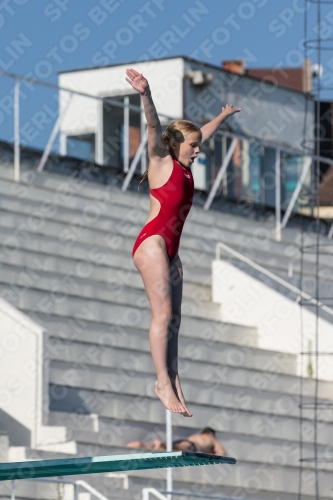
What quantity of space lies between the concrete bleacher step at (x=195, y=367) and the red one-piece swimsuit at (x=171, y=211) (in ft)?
16.6

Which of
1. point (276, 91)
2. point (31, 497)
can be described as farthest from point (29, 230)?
point (276, 91)

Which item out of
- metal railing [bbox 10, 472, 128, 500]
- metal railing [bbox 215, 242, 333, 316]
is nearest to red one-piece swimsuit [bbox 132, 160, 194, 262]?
metal railing [bbox 10, 472, 128, 500]

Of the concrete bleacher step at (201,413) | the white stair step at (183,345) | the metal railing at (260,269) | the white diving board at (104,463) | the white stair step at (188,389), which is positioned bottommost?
the white diving board at (104,463)

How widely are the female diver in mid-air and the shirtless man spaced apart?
177 inches

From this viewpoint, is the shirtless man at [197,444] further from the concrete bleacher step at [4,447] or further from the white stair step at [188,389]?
the concrete bleacher step at [4,447]

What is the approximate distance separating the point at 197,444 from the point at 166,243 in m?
4.96

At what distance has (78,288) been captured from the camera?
39.0 feet

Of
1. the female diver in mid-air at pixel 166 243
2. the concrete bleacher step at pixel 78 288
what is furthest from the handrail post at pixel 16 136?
the female diver in mid-air at pixel 166 243

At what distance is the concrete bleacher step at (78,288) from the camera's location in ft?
37.5

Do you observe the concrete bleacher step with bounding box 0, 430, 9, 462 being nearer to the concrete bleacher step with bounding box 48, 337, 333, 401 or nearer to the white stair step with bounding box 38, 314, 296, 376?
the concrete bleacher step with bounding box 48, 337, 333, 401

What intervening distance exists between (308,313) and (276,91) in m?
9.93

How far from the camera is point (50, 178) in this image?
1332 centimetres

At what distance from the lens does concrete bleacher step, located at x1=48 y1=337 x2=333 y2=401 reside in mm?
10859

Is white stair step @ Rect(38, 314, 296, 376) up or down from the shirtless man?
up
